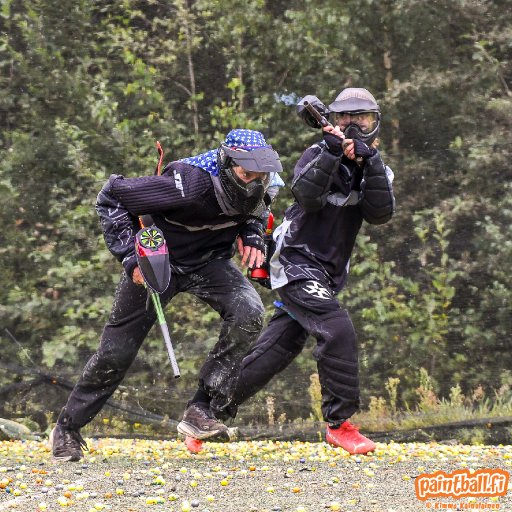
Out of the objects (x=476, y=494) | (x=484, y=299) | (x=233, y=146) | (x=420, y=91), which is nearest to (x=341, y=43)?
(x=420, y=91)

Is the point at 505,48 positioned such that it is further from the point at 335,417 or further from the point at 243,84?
A: the point at 335,417

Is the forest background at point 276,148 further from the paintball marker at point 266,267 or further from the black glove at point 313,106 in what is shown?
the black glove at point 313,106

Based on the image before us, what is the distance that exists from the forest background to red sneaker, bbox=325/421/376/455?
234cm

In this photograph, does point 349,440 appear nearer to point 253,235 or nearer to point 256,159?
point 253,235

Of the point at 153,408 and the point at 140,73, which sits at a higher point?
the point at 140,73

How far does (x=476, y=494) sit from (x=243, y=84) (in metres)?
5.30

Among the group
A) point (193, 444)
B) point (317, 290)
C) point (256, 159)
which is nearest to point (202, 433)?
point (193, 444)

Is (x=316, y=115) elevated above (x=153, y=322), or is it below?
above

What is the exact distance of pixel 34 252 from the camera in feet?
29.7

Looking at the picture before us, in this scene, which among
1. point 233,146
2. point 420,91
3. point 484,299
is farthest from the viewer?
point 420,91

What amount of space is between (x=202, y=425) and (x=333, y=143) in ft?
5.33

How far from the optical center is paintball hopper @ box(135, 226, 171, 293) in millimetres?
5121

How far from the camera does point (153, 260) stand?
5121 mm

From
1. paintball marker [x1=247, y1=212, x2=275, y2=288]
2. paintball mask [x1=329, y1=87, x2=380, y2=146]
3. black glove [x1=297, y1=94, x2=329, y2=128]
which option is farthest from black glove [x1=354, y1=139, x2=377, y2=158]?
paintball marker [x1=247, y1=212, x2=275, y2=288]
